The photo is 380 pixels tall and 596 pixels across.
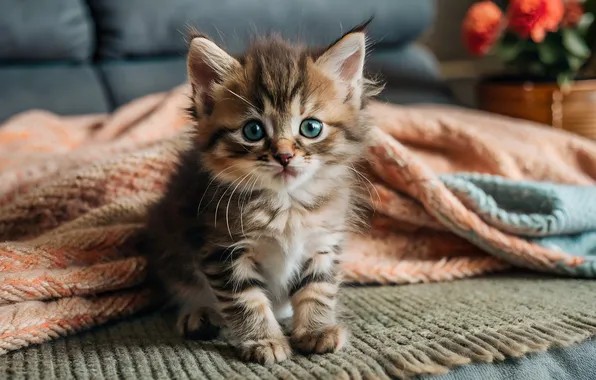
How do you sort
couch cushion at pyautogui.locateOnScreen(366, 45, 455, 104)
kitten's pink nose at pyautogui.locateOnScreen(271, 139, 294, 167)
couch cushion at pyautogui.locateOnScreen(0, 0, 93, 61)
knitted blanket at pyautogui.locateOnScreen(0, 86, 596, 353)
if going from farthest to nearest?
couch cushion at pyautogui.locateOnScreen(366, 45, 455, 104) → couch cushion at pyautogui.locateOnScreen(0, 0, 93, 61) → knitted blanket at pyautogui.locateOnScreen(0, 86, 596, 353) → kitten's pink nose at pyautogui.locateOnScreen(271, 139, 294, 167)

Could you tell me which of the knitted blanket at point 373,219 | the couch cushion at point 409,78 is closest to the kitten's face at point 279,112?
the knitted blanket at point 373,219

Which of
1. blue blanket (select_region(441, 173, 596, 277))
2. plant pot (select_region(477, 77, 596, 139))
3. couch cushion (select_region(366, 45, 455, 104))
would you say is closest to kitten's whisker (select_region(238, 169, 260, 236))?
blue blanket (select_region(441, 173, 596, 277))

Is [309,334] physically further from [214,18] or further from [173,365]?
[214,18]

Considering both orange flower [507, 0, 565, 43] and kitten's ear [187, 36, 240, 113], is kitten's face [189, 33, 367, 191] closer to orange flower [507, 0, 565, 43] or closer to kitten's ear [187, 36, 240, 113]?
kitten's ear [187, 36, 240, 113]

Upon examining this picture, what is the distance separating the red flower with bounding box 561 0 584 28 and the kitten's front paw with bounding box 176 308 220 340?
5.99ft

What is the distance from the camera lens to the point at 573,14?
2.16m

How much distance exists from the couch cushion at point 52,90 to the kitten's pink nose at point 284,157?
53.2 inches

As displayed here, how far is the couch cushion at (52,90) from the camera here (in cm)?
194

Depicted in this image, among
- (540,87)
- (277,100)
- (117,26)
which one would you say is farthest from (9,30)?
(540,87)

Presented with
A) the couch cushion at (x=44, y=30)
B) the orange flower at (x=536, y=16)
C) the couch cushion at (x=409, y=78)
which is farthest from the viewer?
the couch cushion at (x=409, y=78)

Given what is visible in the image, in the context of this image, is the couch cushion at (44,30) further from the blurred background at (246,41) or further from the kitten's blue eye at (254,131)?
the kitten's blue eye at (254,131)

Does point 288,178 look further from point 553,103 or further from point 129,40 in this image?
point 553,103

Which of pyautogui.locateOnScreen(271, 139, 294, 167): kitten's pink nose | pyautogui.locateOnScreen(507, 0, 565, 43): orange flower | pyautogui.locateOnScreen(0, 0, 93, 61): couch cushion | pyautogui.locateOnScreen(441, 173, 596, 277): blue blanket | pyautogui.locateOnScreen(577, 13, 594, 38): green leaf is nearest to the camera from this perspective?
pyautogui.locateOnScreen(271, 139, 294, 167): kitten's pink nose

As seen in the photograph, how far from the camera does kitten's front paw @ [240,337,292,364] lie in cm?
86
